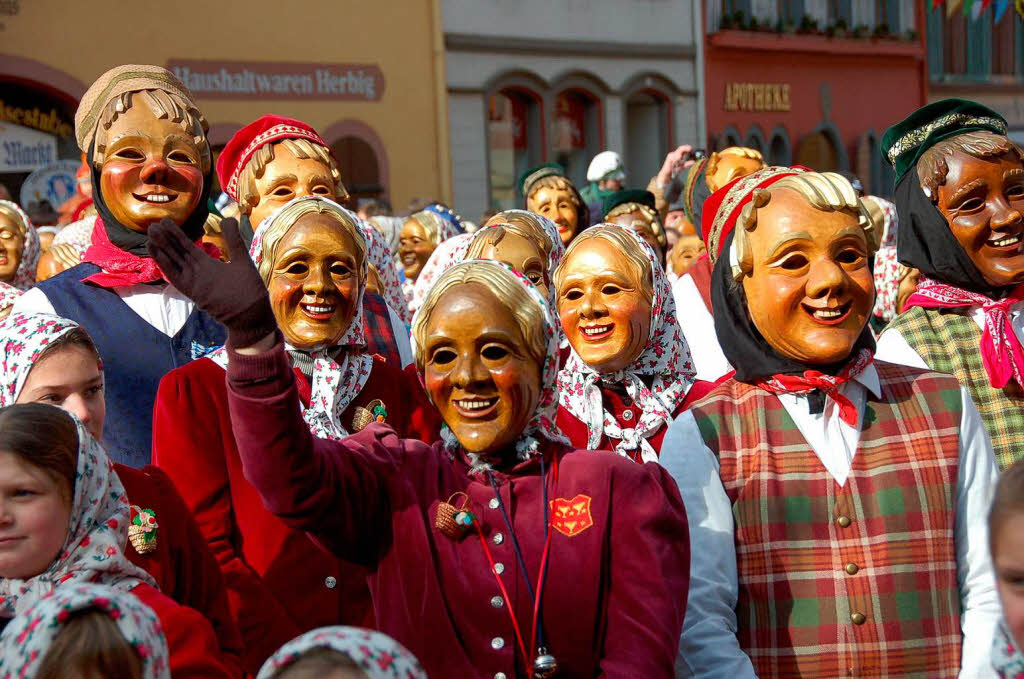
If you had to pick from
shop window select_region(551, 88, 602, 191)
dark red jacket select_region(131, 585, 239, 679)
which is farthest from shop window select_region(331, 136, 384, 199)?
dark red jacket select_region(131, 585, 239, 679)

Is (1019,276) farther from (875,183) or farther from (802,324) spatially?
(875,183)

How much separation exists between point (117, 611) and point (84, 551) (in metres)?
0.52

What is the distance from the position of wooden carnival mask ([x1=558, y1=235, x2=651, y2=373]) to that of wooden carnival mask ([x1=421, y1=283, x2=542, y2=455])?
1.30 meters

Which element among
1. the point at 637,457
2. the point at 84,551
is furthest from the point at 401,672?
the point at 637,457

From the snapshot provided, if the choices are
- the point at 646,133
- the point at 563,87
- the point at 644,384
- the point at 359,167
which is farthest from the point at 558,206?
the point at 646,133

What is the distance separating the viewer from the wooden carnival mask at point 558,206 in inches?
278

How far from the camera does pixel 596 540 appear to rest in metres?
2.51

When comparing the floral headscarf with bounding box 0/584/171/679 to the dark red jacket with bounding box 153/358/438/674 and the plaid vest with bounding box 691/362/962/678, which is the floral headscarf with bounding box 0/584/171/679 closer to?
the dark red jacket with bounding box 153/358/438/674

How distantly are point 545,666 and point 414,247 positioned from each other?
587 centimetres

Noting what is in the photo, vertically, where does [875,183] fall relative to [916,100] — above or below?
below

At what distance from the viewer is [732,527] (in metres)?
2.80

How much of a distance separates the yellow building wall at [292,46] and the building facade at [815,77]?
6.89 meters

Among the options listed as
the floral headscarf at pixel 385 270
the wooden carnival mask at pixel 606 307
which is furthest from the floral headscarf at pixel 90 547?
the floral headscarf at pixel 385 270

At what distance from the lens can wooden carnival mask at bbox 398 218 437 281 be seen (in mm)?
8070
